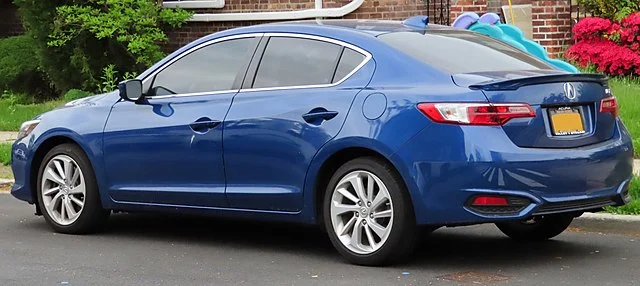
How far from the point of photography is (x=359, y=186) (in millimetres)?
7402

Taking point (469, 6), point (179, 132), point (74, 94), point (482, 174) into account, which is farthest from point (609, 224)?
point (74, 94)

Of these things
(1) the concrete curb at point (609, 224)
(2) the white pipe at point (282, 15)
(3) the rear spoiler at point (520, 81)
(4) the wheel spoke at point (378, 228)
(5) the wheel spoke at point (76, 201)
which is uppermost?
(3) the rear spoiler at point (520, 81)

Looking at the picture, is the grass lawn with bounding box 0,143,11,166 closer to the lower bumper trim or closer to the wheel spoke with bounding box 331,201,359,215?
the wheel spoke with bounding box 331,201,359,215

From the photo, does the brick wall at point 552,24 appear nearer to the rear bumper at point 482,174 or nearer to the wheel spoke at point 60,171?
the wheel spoke at point 60,171

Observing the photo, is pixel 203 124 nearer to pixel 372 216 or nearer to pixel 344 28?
pixel 344 28

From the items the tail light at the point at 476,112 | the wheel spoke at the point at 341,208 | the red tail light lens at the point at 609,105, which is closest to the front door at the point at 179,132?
the wheel spoke at the point at 341,208

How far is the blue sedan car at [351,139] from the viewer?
278 inches

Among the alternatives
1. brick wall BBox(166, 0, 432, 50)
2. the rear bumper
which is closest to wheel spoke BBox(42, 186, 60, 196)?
the rear bumper

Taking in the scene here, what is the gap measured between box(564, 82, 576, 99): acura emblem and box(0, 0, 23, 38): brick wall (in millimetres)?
15862

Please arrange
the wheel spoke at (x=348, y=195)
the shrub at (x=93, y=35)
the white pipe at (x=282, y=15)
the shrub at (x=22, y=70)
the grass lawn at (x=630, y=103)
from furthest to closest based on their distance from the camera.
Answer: the shrub at (x=22, y=70) < the shrub at (x=93, y=35) < the white pipe at (x=282, y=15) < the grass lawn at (x=630, y=103) < the wheel spoke at (x=348, y=195)

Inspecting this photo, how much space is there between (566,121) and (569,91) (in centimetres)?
18

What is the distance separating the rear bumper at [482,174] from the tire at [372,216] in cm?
11

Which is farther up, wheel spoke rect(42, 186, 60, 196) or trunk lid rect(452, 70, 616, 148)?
trunk lid rect(452, 70, 616, 148)

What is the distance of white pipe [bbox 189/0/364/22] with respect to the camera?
17.3m
